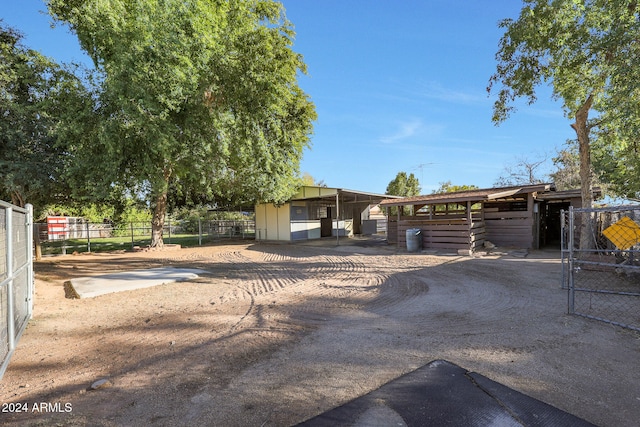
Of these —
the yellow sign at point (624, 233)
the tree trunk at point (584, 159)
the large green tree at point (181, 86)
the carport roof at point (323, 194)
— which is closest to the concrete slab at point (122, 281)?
the large green tree at point (181, 86)

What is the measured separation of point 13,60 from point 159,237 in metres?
8.80

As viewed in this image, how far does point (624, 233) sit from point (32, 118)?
1715 centimetres

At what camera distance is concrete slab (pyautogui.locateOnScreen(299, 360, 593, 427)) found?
2344 millimetres

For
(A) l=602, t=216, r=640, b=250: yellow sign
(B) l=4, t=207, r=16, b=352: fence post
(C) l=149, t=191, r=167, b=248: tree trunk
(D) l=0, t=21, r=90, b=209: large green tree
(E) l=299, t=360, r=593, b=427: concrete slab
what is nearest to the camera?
(E) l=299, t=360, r=593, b=427: concrete slab

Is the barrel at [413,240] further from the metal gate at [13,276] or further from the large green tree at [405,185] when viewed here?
the large green tree at [405,185]

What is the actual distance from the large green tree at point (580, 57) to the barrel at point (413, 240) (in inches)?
206

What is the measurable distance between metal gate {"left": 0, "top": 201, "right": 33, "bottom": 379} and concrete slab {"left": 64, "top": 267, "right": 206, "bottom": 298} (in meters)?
1.72

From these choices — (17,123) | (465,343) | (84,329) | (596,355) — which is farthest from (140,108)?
(596,355)

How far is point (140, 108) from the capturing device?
10883mm

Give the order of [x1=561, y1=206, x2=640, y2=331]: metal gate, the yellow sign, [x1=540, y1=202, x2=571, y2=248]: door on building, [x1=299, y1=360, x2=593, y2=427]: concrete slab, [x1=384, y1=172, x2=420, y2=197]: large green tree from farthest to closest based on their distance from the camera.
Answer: [x1=384, y1=172, x2=420, y2=197]: large green tree → [x1=540, y1=202, x2=571, y2=248]: door on building → the yellow sign → [x1=561, y1=206, x2=640, y2=331]: metal gate → [x1=299, y1=360, x2=593, y2=427]: concrete slab

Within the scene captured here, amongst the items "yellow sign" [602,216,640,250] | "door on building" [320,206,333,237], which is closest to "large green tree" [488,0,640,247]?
"yellow sign" [602,216,640,250]

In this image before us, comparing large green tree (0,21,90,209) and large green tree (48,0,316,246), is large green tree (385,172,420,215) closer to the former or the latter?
large green tree (48,0,316,246)

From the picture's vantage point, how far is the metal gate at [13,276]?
11.4 feet

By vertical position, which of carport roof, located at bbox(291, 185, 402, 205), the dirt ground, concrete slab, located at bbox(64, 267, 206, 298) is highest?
carport roof, located at bbox(291, 185, 402, 205)
